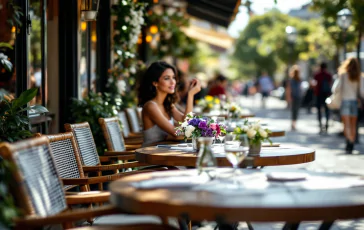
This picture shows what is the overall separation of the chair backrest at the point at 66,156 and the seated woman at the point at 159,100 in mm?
1986

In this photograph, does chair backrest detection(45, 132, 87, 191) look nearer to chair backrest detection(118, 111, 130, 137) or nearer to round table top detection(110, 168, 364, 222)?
round table top detection(110, 168, 364, 222)

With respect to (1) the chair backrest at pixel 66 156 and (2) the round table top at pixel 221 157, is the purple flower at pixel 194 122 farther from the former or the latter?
(1) the chair backrest at pixel 66 156

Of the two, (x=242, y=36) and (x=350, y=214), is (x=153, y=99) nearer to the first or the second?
(x=350, y=214)

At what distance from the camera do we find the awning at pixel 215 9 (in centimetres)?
1512

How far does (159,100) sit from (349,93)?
23.4 ft

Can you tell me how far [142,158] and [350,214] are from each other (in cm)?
245

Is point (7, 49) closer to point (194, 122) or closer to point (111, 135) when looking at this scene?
point (111, 135)

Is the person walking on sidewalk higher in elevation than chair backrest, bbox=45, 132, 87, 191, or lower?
higher

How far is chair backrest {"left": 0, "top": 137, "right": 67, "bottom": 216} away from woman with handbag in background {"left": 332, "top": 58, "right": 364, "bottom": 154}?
10581 mm

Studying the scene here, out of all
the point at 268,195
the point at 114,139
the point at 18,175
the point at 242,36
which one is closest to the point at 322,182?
the point at 268,195

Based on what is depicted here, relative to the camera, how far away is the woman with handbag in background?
1405 cm

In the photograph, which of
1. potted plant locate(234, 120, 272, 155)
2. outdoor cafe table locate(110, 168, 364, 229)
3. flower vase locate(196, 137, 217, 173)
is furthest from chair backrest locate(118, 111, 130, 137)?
flower vase locate(196, 137, 217, 173)

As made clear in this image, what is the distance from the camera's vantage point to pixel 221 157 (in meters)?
5.10

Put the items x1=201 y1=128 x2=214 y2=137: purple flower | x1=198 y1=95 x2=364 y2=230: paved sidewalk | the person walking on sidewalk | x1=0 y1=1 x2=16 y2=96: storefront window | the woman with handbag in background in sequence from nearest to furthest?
x1=201 y1=128 x2=214 y2=137: purple flower < x1=0 y1=1 x2=16 y2=96: storefront window < x1=198 y1=95 x2=364 y2=230: paved sidewalk < the woman with handbag in background < the person walking on sidewalk
